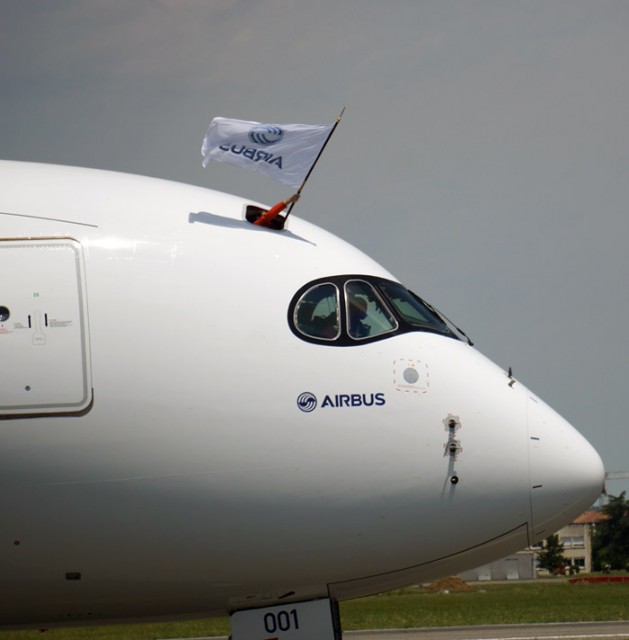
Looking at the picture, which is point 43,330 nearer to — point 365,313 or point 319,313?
point 319,313

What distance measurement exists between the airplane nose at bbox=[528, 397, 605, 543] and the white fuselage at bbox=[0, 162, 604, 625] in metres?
0.02

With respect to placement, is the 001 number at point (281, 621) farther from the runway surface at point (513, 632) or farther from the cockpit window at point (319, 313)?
the runway surface at point (513, 632)

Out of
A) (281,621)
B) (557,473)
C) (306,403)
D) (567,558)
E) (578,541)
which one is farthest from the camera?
(578,541)

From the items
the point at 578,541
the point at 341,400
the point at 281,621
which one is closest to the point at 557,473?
the point at 341,400

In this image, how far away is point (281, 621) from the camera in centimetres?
1116

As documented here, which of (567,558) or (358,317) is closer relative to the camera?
(358,317)

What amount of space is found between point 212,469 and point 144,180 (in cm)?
319

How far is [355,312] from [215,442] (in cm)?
188

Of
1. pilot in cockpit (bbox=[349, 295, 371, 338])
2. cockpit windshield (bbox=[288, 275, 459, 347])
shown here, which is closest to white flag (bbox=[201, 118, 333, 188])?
cockpit windshield (bbox=[288, 275, 459, 347])

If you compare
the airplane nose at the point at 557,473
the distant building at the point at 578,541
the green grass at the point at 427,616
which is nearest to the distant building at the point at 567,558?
the distant building at the point at 578,541

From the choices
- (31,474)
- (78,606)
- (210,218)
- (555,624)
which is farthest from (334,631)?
(555,624)

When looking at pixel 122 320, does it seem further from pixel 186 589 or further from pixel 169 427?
pixel 186 589

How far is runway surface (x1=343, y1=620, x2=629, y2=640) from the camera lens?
25328mm

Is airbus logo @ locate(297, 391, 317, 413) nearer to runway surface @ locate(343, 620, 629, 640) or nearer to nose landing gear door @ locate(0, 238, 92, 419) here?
nose landing gear door @ locate(0, 238, 92, 419)
